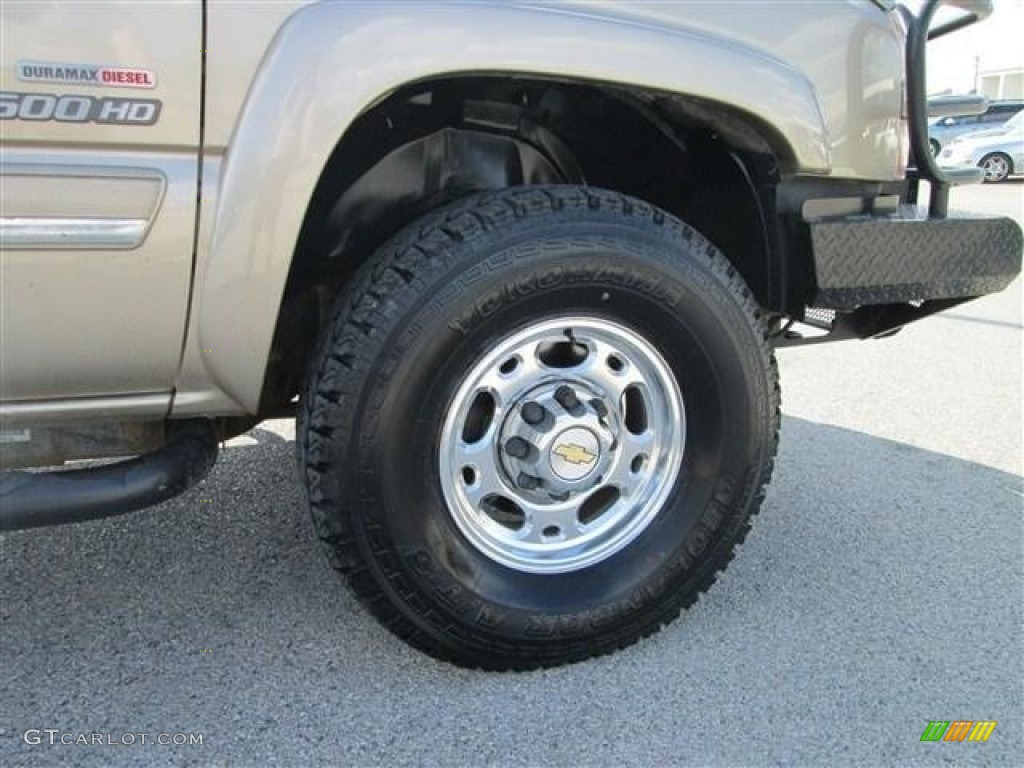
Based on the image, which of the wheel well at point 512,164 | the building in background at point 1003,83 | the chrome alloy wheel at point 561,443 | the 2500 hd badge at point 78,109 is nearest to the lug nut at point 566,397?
the chrome alloy wheel at point 561,443

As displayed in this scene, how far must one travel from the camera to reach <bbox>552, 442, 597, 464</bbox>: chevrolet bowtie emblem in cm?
229

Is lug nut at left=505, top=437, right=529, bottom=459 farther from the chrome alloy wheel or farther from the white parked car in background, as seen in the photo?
the white parked car in background

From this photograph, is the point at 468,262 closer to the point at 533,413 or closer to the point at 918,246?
the point at 533,413

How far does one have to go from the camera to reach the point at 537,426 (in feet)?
7.52

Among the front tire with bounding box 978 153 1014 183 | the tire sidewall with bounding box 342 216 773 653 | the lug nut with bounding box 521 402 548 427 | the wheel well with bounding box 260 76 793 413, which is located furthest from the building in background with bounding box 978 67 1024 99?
the lug nut with bounding box 521 402 548 427

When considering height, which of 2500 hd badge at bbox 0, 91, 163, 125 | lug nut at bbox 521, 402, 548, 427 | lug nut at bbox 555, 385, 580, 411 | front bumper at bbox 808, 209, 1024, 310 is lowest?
lug nut at bbox 521, 402, 548, 427

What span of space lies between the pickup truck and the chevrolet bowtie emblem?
1cm

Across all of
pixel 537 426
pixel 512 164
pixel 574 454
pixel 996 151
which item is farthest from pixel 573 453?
pixel 996 151

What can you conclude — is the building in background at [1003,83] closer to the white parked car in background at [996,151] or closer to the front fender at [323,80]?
the white parked car in background at [996,151]

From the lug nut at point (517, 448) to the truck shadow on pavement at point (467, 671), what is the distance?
0.57 meters

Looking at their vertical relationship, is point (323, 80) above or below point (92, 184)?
above

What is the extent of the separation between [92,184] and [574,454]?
1.25m

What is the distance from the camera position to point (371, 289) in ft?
6.82

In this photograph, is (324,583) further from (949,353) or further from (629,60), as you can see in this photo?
(949,353)
